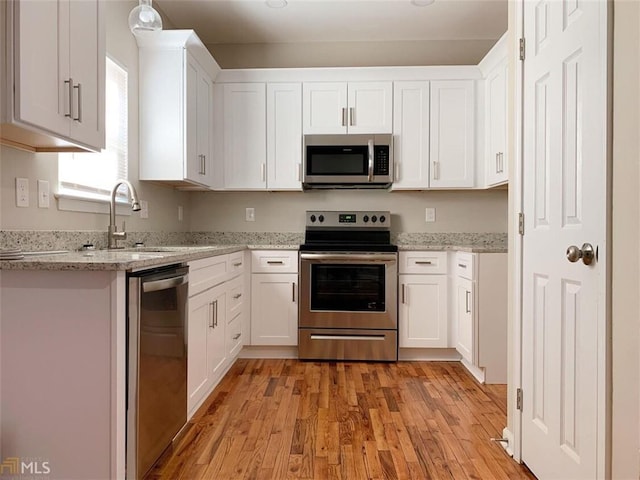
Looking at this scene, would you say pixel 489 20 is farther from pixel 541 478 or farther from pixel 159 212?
pixel 541 478

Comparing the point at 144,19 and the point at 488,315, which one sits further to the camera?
the point at 488,315

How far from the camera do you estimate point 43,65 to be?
1.60 metres

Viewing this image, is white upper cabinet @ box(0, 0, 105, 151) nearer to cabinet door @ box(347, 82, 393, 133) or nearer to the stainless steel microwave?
the stainless steel microwave

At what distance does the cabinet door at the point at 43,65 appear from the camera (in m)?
1.49

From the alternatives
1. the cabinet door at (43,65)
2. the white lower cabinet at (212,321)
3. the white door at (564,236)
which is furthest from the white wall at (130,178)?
the white door at (564,236)

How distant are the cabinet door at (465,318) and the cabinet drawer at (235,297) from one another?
1633 mm

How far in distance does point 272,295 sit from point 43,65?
2.30 m

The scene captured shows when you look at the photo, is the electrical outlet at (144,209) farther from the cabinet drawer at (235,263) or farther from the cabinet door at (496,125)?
the cabinet door at (496,125)

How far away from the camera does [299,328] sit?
353cm

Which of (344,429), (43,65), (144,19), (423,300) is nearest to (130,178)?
(144,19)

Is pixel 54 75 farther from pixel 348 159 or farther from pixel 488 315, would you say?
pixel 488 315

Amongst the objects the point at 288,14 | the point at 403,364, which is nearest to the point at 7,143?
the point at 288,14

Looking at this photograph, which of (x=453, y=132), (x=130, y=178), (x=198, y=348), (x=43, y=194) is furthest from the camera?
(x=453, y=132)

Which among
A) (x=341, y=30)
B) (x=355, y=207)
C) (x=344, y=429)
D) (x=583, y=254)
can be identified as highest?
(x=341, y=30)
